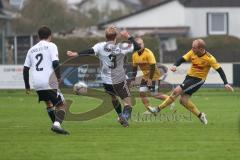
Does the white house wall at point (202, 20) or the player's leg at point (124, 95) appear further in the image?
the white house wall at point (202, 20)

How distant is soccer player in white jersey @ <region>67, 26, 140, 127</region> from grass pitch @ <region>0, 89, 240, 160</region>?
54 cm

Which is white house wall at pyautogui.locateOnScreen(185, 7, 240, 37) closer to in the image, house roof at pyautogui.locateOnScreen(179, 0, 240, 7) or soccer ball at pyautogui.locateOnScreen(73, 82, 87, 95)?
house roof at pyautogui.locateOnScreen(179, 0, 240, 7)

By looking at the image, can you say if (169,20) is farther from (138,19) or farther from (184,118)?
(184,118)

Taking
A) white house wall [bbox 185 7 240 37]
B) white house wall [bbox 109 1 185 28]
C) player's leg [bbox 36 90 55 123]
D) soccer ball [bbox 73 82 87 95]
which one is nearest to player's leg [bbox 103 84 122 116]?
player's leg [bbox 36 90 55 123]

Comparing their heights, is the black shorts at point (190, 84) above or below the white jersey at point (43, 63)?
below

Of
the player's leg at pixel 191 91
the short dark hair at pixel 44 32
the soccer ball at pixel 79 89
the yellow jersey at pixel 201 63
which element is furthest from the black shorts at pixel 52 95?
the soccer ball at pixel 79 89

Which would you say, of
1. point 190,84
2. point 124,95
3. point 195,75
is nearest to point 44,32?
point 124,95

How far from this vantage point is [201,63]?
65.0 feet

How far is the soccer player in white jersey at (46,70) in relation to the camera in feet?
55.8

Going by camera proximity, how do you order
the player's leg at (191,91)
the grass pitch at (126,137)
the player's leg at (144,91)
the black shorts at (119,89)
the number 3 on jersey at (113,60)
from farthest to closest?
1. the player's leg at (144,91)
2. the player's leg at (191,91)
3. the black shorts at (119,89)
4. the number 3 on jersey at (113,60)
5. the grass pitch at (126,137)

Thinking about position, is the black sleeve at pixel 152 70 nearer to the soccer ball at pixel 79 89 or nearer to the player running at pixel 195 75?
the player running at pixel 195 75

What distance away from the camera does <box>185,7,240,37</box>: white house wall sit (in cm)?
6294

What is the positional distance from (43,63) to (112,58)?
2226 millimetres

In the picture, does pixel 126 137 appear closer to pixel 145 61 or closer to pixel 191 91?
pixel 191 91
